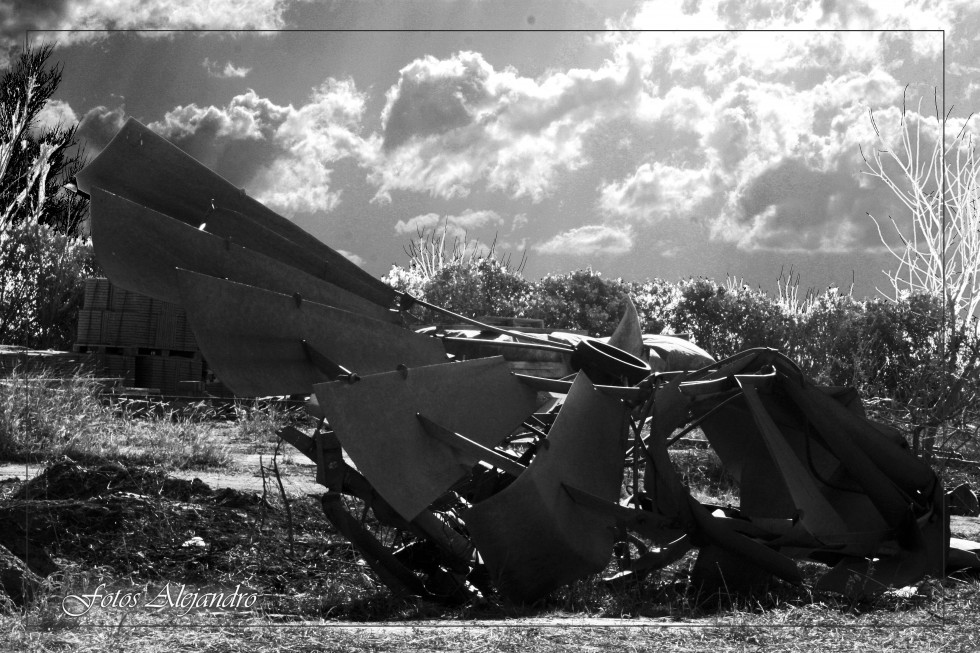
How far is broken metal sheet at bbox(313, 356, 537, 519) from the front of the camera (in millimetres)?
4004

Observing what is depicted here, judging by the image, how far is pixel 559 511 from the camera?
443cm

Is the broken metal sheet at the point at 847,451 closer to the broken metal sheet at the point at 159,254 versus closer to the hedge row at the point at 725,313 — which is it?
the broken metal sheet at the point at 159,254

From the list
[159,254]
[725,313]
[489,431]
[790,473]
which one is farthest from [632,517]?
[725,313]

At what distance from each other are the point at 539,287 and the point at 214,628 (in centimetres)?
1876

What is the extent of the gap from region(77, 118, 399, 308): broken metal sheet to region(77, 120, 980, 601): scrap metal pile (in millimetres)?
12

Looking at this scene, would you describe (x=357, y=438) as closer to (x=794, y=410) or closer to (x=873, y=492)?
(x=794, y=410)

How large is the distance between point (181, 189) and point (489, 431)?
2.36 m

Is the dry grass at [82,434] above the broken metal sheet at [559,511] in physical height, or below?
below

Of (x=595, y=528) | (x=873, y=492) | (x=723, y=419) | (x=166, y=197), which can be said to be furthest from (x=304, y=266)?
(x=873, y=492)

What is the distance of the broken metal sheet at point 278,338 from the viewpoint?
4227 mm

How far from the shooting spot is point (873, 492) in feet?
17.8

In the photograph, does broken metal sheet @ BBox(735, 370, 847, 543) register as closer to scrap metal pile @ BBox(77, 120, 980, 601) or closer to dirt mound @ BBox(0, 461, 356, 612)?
scrap metal pile @ BBox(77, 120, 980, 601)

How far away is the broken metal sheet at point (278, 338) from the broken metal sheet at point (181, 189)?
71 cm

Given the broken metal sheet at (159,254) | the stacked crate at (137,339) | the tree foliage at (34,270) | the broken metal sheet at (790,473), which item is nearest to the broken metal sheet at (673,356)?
the broken metal sheet at (790,473)
